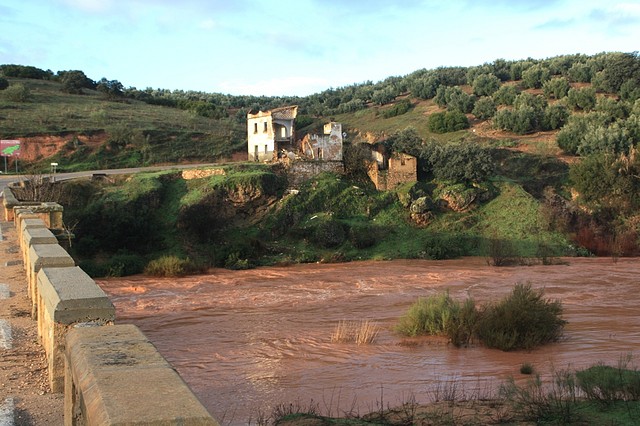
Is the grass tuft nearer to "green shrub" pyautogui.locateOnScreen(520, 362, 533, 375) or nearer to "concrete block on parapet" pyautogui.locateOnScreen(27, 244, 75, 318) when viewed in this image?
"green shrub" pyautogui.locateOnScreen(520, 362, 533, 375)

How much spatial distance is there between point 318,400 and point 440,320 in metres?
5.51

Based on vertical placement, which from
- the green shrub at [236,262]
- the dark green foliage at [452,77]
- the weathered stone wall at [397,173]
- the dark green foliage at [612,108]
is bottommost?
the green shrub at [236,262]

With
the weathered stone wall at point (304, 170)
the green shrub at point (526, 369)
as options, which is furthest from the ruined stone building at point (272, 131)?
the green shrub at point (526, 369)

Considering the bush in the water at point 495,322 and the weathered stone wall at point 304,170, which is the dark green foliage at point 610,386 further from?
the weathered stone wall at point 304,170

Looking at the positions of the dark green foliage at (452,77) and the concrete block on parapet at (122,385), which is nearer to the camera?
the concrete block on parapet at (122,385)

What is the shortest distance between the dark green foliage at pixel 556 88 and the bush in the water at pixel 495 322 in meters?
55.3

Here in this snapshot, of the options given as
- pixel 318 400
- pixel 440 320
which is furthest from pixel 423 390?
pixel 440 320

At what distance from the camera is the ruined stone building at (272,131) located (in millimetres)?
43250

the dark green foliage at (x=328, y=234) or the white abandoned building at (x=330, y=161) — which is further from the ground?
the white abandoned building at (x=330, y=161)

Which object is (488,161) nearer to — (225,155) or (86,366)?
(225,155)

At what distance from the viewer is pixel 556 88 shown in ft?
218

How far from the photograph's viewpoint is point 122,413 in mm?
3055

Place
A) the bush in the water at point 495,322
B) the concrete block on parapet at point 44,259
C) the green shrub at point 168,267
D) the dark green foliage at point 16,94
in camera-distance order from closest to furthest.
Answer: the concrete block on parapet at point 44,259 < the bush in the water at point 495,322 < the green shrub at point 168,267 < the dark green foliage at point 16,94

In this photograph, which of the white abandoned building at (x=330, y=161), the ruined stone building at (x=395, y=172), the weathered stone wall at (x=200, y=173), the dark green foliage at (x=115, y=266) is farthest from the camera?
the ruined stone building at (x=395, y=172)
